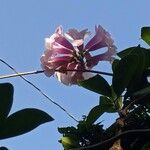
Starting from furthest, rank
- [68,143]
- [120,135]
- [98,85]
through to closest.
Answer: [98,85] < [68,143] < [120,135]

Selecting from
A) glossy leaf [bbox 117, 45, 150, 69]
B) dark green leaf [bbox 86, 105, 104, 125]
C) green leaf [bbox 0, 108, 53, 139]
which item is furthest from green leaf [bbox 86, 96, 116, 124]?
green leaf [bbox 0, 108, 53, 139]

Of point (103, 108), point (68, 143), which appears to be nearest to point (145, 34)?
point (103, 108)

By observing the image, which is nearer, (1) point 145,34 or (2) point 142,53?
(2) point 142,53

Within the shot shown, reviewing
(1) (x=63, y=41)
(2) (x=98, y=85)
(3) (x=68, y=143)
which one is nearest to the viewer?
(3) (x=68, y=143)

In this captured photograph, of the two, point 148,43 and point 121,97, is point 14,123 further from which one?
point 148,43

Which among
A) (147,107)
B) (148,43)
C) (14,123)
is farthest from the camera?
(148,43)

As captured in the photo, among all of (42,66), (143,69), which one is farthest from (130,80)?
(42,66)

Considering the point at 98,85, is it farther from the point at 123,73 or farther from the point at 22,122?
the point at 22,122
